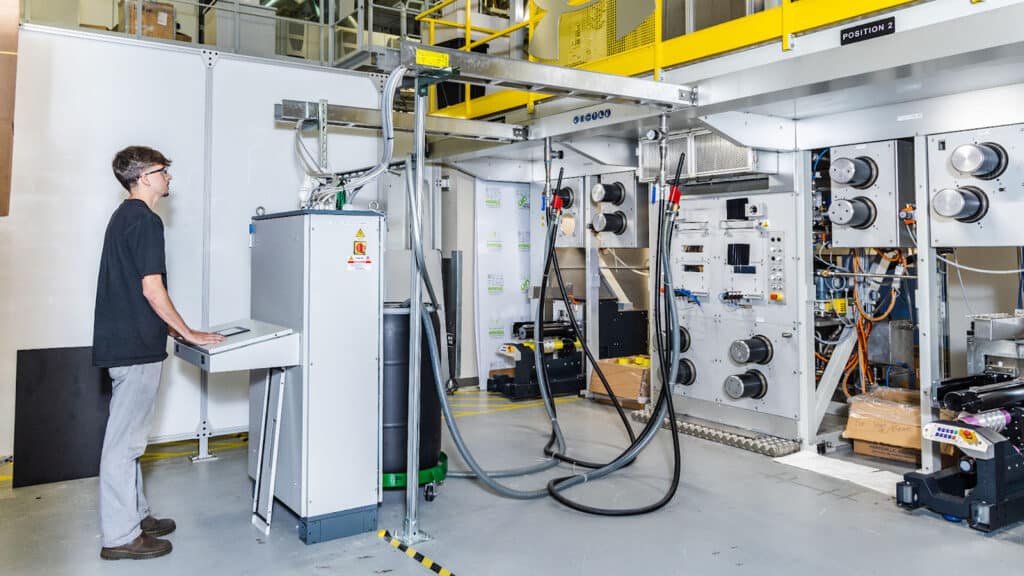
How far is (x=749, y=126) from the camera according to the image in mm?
5238

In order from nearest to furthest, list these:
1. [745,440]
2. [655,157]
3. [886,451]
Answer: [886,451] < [745,440] < [655,157]

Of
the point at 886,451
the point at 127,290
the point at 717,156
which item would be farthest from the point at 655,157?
the point at 127,290

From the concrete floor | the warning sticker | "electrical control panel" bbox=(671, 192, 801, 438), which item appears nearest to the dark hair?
the warning sticker

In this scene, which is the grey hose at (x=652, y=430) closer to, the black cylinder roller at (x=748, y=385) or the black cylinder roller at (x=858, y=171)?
the black cylinder roller at (x=748, y=385)

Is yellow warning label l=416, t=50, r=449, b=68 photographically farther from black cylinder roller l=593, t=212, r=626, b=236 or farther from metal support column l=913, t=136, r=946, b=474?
black cylinder roller l=593, t=212, r=626, b=236

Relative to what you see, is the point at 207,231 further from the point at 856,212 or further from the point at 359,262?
the point at 856,212

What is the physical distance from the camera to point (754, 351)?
575 centimetres

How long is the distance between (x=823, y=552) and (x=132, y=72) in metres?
5.14

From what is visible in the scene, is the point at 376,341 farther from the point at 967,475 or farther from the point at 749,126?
the point at 967,475

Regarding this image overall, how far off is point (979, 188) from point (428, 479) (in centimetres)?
382

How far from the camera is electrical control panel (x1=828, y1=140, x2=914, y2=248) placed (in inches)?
200

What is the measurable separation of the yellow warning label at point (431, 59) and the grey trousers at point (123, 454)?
1.94m

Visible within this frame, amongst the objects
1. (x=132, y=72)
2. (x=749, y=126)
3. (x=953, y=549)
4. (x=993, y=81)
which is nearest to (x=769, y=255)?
(x=749, y=126)

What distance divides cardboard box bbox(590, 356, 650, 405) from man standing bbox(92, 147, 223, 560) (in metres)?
4.37
